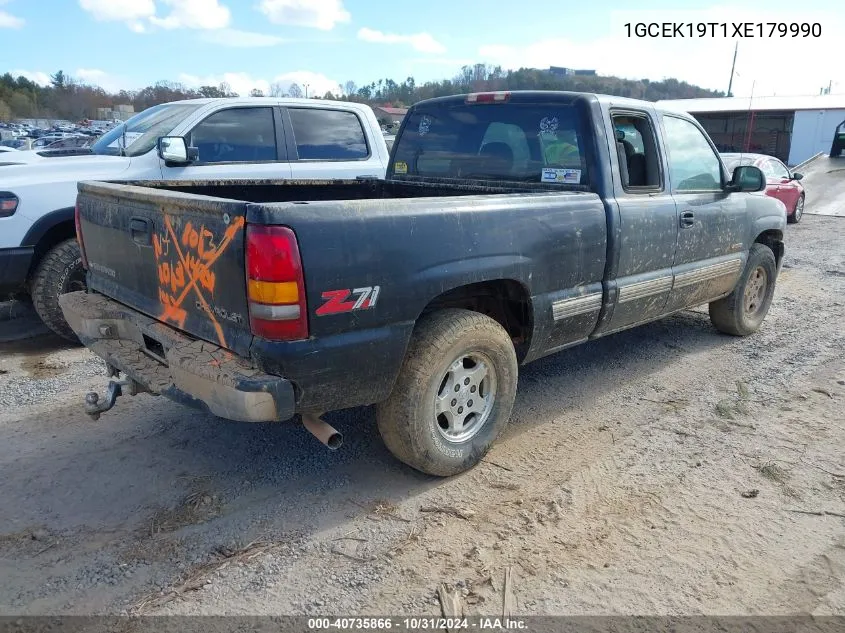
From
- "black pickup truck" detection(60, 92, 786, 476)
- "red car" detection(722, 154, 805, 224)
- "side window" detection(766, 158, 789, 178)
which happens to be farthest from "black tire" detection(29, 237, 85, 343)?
"side window" detection(766, 158, 789, 178)

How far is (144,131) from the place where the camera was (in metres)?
6.05

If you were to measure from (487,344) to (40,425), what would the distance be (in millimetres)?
2753

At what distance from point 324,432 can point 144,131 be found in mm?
4457

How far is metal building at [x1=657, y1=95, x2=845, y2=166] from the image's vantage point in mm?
26031

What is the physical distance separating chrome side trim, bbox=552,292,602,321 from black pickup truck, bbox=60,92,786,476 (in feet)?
0.04

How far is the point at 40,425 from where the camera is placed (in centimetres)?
391

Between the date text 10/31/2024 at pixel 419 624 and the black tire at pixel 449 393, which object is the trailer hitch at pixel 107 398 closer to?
the black tire at pixel 449 393

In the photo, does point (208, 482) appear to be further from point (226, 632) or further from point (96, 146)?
point (96, 146)

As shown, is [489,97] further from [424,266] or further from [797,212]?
[797,212]

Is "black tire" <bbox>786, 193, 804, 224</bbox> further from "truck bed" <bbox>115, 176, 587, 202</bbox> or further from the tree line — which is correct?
the tree line

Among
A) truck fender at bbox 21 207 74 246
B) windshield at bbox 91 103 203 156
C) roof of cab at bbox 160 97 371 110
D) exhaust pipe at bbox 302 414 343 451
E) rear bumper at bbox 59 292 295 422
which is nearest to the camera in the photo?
rear bumper at bbox 59 292 295 422

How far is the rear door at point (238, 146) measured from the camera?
5.90m

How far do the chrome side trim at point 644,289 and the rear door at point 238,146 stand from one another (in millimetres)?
3377

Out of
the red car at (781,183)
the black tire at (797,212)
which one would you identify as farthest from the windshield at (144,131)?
the black tire at (797,212)
